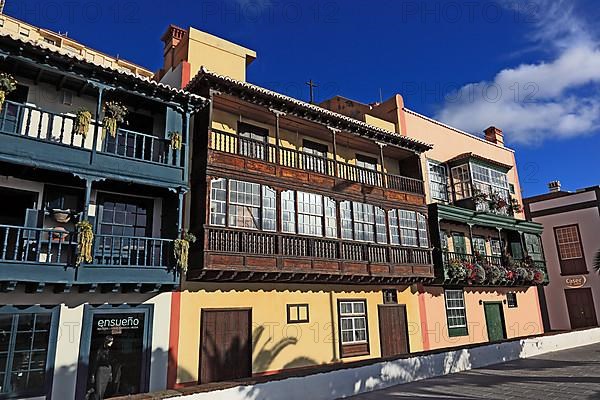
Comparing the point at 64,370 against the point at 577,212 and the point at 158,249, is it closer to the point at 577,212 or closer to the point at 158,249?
the point at 158,249

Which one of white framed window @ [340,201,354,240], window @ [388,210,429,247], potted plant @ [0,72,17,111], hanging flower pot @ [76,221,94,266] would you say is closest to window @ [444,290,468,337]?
window @ [388,210,429,247]

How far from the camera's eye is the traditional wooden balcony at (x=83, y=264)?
9.77 m

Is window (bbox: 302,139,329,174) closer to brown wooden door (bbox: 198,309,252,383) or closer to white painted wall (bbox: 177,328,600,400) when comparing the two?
brown wooden door (bbox: 198,309,252,383)

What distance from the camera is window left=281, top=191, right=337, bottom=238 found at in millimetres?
14500

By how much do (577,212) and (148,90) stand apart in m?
26.9

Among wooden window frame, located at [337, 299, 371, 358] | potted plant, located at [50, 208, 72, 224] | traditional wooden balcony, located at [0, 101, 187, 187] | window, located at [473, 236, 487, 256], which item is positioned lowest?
wooden window frame, located at [337, 299, 371, 358]

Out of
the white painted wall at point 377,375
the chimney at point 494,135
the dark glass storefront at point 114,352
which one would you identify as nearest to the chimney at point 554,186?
the chimney at point 494,135

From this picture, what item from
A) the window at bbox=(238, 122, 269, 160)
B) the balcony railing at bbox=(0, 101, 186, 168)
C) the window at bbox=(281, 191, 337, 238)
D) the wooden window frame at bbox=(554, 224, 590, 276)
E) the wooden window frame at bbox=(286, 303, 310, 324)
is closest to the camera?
the balcony railing at bbox=(0, 101, 186, 168)

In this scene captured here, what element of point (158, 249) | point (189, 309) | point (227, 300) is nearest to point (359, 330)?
point (227, 300)

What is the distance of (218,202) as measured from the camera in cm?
1307

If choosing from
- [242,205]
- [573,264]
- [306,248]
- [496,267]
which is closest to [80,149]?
[242,205]

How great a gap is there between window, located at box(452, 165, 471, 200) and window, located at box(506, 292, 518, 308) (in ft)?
19.0

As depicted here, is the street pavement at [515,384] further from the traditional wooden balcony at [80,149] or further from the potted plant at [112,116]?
the potted plant at [112,116]

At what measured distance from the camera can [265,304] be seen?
563 inches
